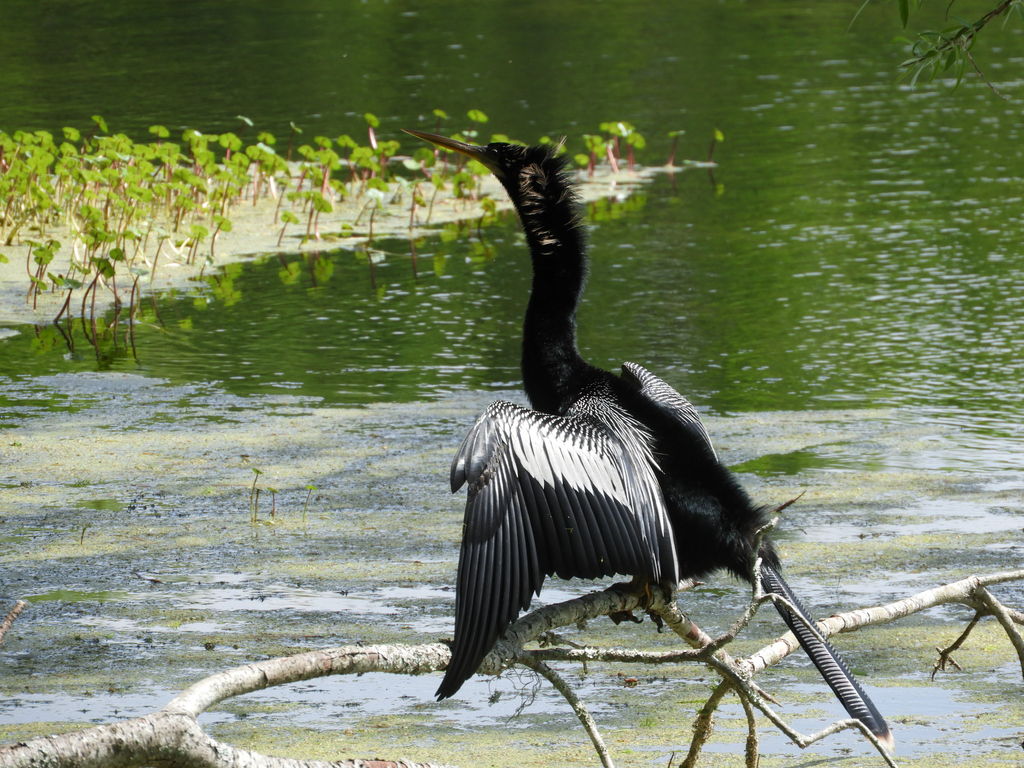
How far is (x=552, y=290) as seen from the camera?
436 centimetres

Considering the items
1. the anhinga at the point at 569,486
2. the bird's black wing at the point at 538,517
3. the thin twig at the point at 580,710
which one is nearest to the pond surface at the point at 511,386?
the anhinga at the point at 569,486

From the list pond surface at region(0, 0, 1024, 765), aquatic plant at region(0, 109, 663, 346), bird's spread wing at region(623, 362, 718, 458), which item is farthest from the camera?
aquatic plant at region(0, 109, 663, 346)

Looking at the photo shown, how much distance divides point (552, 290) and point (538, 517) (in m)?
1.18

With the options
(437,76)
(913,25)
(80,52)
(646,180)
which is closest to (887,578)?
(646,180)

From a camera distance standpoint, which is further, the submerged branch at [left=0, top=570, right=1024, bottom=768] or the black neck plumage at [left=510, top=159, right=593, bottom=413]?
the black neck plumage at [left=510, top=159, right=593, bottom=413]

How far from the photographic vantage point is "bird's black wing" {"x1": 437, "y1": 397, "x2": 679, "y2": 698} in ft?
Answer: 10.1

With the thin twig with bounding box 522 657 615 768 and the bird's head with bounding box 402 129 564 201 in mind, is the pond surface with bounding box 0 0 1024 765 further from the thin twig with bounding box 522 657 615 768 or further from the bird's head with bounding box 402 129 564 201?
the bird's head with bounding box 402 129 564 201

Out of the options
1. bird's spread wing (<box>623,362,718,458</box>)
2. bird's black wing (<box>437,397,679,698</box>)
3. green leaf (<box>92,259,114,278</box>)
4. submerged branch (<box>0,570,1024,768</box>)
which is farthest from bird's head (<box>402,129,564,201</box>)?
green leaf (<box>92,259,114,278</box>)

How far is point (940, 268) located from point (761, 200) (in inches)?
100

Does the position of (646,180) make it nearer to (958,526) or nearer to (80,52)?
(958,526)

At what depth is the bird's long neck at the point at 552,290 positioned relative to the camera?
4.28 metres

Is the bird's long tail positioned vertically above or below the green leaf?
below

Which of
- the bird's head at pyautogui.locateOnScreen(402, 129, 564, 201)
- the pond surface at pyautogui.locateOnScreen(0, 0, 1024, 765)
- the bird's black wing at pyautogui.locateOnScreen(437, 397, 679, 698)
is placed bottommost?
the pond surface at pyautogui.locateOnScreen(0, 0, 1024, 765)

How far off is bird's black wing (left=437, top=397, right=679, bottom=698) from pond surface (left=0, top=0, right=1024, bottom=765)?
2.95 feet
